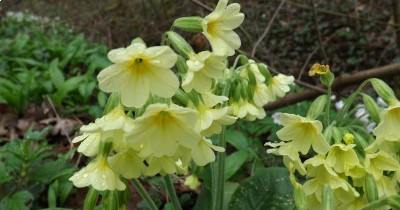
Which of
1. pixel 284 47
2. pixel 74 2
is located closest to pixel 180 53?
pixel 284 47

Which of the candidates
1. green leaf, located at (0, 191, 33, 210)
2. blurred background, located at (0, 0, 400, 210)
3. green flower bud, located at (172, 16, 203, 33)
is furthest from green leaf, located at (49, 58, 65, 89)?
green flower bud, located at (172, 16, 203, 33)

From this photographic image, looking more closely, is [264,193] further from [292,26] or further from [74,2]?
[74,2]

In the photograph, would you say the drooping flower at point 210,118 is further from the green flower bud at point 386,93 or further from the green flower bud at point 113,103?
the green flower bud at point 386,93

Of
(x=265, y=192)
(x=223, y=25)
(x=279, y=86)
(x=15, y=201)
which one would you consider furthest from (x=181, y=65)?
(x=15, y=201)

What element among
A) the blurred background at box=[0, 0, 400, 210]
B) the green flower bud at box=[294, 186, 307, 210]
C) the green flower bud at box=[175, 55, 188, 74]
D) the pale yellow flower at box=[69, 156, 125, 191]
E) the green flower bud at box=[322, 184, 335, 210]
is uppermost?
the green flower bud at box=[175, 55, 188, 74]

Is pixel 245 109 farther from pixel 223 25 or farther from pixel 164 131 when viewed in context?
pixel 164 131

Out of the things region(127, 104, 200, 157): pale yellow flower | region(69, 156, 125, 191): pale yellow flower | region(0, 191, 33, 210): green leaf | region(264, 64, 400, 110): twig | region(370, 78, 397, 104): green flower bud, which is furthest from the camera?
region(264, 64, 400, 110): twig

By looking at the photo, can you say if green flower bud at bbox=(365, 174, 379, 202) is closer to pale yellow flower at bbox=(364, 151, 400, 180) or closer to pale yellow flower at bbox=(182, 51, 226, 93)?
pale yellow flower at bbox=(364, 151, 400, 180)

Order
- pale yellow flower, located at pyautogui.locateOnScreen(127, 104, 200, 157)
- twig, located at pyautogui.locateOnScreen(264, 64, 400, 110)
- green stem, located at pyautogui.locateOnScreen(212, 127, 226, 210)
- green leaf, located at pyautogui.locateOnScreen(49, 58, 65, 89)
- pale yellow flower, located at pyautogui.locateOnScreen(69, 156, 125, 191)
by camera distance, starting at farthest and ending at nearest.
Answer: green leaf, located at pyautogui.locateOnScreen(49, 58, 65, 89) → twig, located at pyautogui.locateOnScreen(264, 64, 400, 110) → green stem, located at pyautogui.locateOnScreen(212, 127, 226, 210) → pale yellow flower, located at pyautogui.locateOnScreen(69, 156, 125, 191) → pale yellow flower, located at pyautogui.locateOnScreen(127, 104, 200, 157)
